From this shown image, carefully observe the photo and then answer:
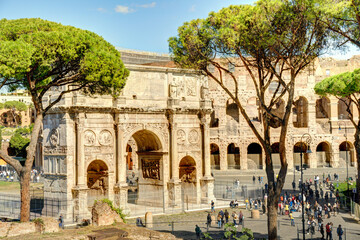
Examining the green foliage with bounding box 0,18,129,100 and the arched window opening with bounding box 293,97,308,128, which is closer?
the green foliage with bounding box 0,18,129,100

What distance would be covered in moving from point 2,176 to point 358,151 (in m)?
35.1

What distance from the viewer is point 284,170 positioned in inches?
593

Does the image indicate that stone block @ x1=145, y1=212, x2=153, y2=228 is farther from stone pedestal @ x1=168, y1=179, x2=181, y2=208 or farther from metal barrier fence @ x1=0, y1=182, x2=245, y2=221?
stone pedestal @ x1=168, y1=179, x2=181, y2=208

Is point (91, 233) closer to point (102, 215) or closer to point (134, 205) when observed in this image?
point (102, 215)

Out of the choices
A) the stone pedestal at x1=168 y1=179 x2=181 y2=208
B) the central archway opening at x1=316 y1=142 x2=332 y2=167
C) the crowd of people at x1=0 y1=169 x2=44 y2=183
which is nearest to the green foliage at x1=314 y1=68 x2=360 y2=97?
the stone pedestal at x1=168 y1=179 x2=181 y2=208

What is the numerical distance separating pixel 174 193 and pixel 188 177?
2.27 meters

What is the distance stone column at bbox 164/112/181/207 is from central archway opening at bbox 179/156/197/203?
4.45 ft

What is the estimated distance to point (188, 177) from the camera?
25969 millimetres

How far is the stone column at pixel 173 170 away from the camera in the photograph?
2395cm

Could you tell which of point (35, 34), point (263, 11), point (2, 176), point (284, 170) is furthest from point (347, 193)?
point (2, 176)

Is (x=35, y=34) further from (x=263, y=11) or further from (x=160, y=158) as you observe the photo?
(x=160, y=158)

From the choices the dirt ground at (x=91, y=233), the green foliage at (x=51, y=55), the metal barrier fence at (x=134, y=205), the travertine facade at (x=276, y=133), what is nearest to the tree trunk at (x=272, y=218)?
the dirt ground at (x=91, y=233)

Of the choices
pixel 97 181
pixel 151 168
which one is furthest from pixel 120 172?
pixel 151 168

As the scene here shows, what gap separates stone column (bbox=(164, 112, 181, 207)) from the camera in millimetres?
23953
